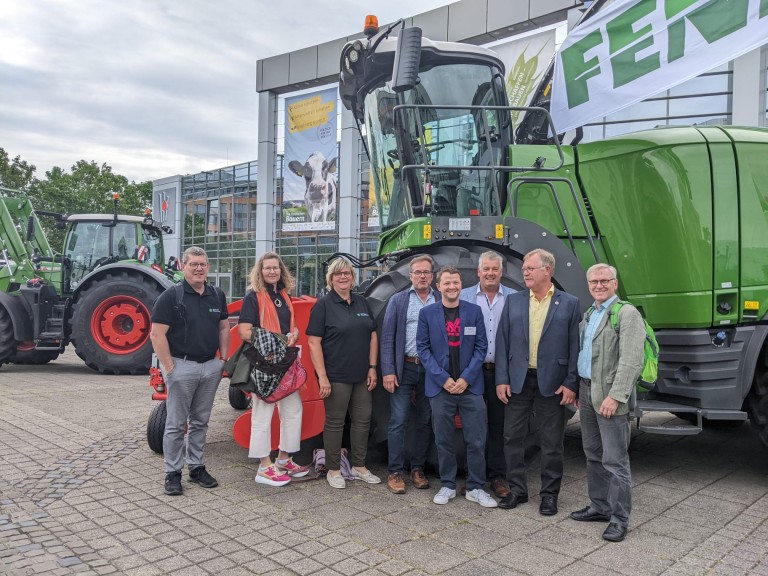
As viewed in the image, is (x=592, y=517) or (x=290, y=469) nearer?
(x=592, y=517)

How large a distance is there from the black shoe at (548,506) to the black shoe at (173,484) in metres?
2.48

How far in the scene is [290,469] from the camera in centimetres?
481

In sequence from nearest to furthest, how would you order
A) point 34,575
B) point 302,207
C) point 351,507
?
point 34,575 < point 351,507 < point 302,207

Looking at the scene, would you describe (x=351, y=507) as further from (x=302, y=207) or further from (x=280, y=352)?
(x=302, y=207)

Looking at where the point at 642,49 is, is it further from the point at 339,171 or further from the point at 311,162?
the point at 311,162

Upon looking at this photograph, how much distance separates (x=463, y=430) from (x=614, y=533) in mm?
1150

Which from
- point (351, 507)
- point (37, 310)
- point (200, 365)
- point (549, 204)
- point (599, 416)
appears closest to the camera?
point (599, 416)

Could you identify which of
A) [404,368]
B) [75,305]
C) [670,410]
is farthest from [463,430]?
[75,305]

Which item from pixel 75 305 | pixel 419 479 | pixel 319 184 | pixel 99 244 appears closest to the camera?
pixel 419 479

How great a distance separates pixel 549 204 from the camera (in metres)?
5.41

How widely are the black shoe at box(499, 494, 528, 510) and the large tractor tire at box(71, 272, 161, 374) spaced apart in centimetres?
768

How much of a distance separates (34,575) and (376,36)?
14.9ft

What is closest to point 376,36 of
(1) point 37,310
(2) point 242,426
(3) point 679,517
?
(2) point 242,426

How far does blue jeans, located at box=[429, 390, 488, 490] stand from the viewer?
435 cm
